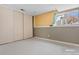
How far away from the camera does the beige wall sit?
2.49 metres

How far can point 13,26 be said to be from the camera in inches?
113

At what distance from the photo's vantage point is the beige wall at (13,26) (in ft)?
8.18

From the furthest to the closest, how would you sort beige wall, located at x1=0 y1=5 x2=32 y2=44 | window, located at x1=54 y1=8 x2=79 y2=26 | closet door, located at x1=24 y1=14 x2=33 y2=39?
window, located at x1=54 y1=8 x2=79 y2=26 < closet door, located at x1=24 y1=14 x2=33 y2=39 < beige wall, located at x1=0 y1=5 x2=32 y2=44

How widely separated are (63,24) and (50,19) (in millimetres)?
788

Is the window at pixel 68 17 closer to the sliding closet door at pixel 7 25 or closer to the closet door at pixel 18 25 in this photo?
the closet door at pixel 18 25

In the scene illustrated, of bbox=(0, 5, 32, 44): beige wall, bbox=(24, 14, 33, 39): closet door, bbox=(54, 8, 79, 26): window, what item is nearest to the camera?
bbox=(0, 5, 32, 44): beige wall

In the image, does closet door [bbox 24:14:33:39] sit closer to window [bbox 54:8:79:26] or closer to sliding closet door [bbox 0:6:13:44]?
sliding closet door [bbox 0:6:13:44]

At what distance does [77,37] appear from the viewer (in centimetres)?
348

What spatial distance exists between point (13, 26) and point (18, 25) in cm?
23

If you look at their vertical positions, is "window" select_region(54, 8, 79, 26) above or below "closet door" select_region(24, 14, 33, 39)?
above

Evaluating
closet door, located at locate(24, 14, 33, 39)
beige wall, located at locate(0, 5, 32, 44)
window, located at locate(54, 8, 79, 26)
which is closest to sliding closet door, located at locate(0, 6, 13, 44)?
beige wall, located at locate(0, 5, 32, 44)

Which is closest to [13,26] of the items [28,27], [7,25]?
[7,25]
